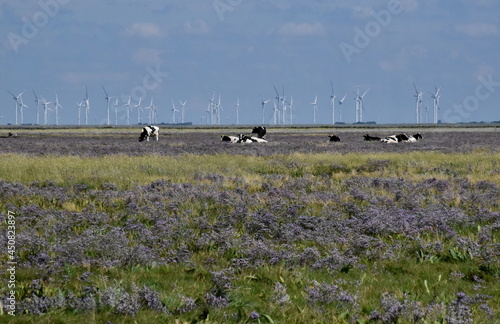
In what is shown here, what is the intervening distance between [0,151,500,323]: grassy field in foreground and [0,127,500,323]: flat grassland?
0.03 meters

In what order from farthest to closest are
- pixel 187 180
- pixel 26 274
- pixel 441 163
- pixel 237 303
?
pixel 441 163 < pixel 187 180 < pixel 26 274 < pixel 237 303

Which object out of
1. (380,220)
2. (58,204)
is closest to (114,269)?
(380,220)

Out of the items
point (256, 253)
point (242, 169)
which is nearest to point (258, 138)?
point (242, 169)

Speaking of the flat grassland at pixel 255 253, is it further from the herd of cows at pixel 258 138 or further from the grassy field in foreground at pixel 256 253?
the herd of cows at pixel 258 138

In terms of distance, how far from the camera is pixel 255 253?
372 inches

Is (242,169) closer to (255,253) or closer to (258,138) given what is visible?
(255,253)

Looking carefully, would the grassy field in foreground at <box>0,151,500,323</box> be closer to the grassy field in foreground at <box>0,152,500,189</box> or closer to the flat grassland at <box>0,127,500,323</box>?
the flat grassland at <box>0,127,500,323</box>

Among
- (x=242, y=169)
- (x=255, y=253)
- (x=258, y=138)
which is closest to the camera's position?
(x=255, y=253)

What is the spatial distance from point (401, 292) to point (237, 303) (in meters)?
2.48

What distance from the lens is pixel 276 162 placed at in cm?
2816

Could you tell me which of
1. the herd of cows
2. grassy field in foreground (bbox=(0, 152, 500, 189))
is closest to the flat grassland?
grassy field in foreground (bbox=(0, 152, 500, 189))

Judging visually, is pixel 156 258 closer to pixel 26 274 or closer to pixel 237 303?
pixel 26 274

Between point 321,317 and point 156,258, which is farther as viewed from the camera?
point 156,258

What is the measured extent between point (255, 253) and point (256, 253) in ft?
0.06
